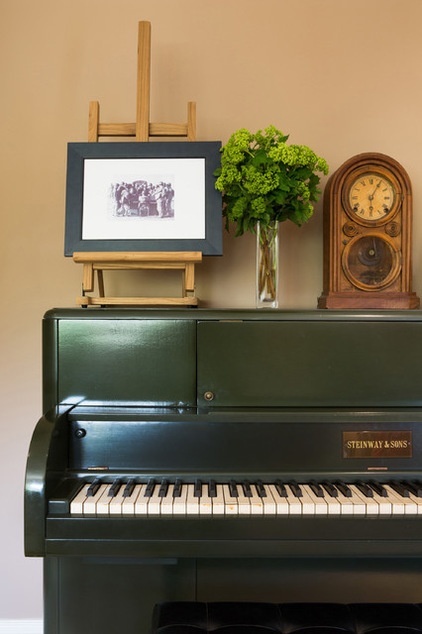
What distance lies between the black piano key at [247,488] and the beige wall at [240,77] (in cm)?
81

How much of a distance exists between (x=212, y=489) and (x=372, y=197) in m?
1.10

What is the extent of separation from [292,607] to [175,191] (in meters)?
1.27

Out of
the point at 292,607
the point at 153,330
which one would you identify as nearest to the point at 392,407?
the point at 292,607

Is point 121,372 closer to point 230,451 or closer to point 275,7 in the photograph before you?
point 230,451

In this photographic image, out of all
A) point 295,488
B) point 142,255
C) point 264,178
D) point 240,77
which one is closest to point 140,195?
point 142,255

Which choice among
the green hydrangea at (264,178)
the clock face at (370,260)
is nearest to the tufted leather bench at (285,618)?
the clock face at (370,260)

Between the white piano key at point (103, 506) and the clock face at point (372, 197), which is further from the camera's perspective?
the clock face at point (372, 197)

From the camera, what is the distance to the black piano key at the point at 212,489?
128 centimetres

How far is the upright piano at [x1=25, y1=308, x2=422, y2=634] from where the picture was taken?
1386 mm

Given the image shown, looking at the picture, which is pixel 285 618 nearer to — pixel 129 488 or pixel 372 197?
pixel 129 488

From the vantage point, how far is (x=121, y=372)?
1452 mm

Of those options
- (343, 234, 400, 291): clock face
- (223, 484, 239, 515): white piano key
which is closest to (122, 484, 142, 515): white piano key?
(223, 484, 239, 515): white piano key

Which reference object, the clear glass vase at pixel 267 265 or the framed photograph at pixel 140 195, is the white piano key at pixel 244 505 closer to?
the clear glass vase at pixel 267 265

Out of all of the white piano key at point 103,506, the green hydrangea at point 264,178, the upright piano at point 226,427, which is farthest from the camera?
the green hydrangea at point 264,178
